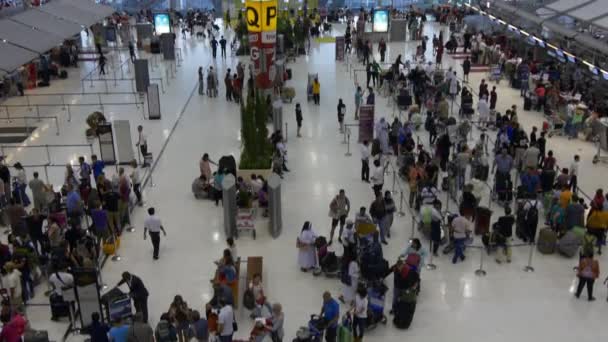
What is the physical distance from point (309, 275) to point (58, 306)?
5069 mm

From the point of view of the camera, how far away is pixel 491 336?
471 inches

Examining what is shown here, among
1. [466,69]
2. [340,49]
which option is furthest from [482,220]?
[340,49]

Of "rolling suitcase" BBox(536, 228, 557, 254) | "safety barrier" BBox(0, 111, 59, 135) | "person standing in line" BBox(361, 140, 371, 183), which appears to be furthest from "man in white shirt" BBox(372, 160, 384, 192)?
"safety barrier" BBox(0, 111, 59, 135)

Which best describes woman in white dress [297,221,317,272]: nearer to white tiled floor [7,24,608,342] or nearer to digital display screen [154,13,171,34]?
white tiled floor [7,24,608,342]

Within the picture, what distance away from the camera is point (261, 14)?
2500 cm

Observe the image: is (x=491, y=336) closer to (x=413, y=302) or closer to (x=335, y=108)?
(x=413, y=302)

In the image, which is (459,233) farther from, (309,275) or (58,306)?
(58,306)

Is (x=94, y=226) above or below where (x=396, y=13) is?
below

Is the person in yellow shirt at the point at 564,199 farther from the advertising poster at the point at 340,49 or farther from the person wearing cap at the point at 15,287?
the advertising poster at the point at 340,49

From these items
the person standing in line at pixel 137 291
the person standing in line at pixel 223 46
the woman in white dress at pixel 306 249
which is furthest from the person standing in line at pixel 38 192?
the person standing in line at pixel 223 46

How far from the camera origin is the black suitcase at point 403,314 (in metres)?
12.0

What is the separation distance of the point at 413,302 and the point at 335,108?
16.2 metres

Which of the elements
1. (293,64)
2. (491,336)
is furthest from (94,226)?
(293,64)

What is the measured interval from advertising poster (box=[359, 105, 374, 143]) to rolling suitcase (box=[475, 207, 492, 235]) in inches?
285
